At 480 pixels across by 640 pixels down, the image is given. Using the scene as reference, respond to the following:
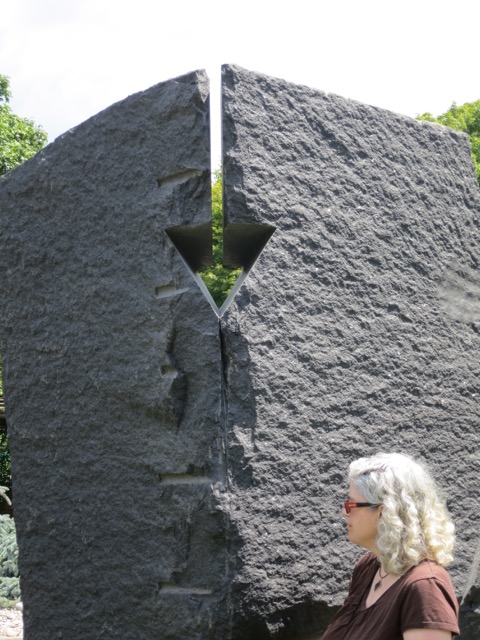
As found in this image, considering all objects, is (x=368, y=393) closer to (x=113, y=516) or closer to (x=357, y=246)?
(x=357, y=246)

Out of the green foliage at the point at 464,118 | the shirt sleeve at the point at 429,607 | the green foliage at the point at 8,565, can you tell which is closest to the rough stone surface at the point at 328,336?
the shirt sleeve at the point at 429,607

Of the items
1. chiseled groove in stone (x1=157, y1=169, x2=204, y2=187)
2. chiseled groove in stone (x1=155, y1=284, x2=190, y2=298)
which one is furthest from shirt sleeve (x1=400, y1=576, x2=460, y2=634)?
chiseled groove in stone (x1=157, y1=169, x2=204, y2=187)

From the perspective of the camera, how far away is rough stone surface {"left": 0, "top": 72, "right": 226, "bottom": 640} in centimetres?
234

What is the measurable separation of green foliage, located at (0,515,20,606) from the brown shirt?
4.09m

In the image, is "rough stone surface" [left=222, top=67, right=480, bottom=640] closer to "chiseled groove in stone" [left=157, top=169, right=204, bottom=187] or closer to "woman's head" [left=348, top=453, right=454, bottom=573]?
"chiseled groove in stone" [left=157, top=169, right=204, bottom=187]

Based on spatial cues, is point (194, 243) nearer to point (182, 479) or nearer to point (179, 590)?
point (182, 479)

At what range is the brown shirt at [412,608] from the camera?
1797 mm

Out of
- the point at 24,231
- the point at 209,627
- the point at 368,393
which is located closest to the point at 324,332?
the point at 368,393

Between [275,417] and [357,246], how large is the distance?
0.62 metres

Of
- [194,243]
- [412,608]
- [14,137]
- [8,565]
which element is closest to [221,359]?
[194,243]

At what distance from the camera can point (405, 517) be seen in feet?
6.40

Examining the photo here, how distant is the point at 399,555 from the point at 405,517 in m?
0.09

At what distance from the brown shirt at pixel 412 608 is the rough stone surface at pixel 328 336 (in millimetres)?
413

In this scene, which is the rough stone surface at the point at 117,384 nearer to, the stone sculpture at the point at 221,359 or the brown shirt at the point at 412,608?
the stone sculpture at the point at 221,359
